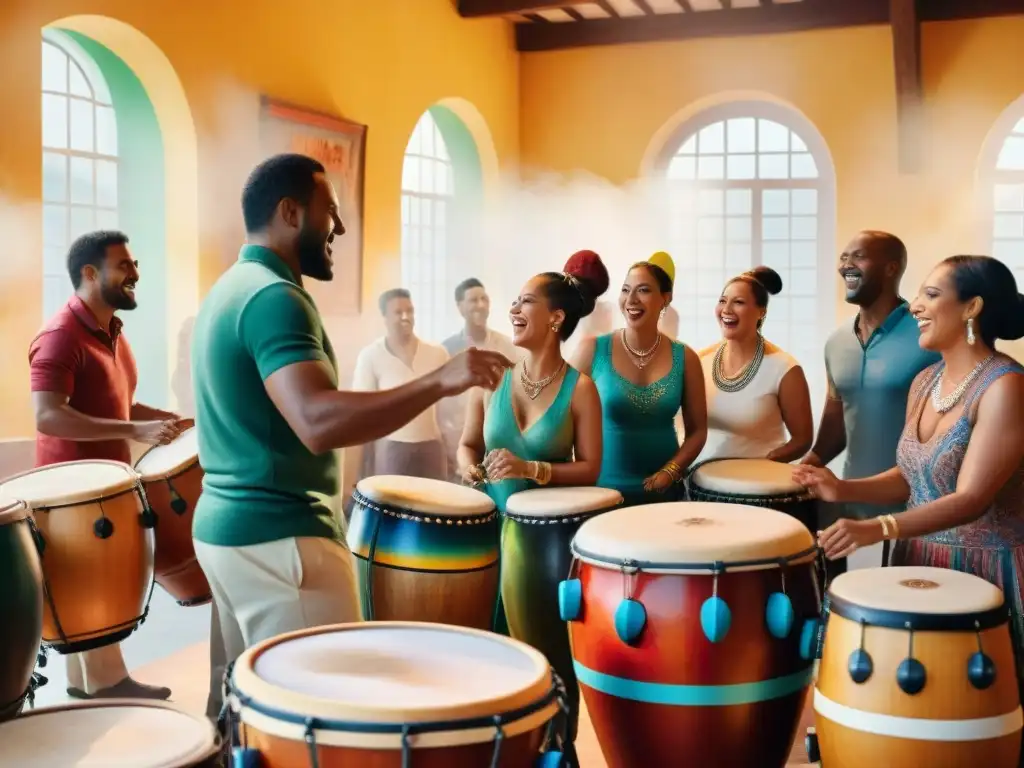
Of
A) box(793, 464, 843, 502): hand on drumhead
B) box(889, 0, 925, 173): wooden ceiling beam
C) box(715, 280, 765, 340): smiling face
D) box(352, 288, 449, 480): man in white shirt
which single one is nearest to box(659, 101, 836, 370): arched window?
box(889, 0, 925, 173): wooden ceiling beam

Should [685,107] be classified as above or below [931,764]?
above

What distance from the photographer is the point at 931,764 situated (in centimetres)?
259

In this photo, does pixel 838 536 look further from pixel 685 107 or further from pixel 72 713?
pixel 685 107

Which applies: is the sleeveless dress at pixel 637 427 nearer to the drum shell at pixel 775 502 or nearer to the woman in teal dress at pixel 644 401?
the woman in teal dress at pixel 644 401

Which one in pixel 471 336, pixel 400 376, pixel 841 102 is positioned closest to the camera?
pixel 400 376

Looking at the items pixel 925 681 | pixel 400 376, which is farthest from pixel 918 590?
pixel 400 376

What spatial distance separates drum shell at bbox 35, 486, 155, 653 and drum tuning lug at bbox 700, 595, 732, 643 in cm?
185

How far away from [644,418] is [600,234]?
6.64 m

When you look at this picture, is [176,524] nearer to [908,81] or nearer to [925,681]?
[925,681]

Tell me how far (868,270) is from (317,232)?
2.60 metres

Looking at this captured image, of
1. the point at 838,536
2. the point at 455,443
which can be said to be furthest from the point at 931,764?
the point at 455,443

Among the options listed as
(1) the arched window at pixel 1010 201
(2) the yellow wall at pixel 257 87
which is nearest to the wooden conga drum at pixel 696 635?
(2) the yellow wall at pixel 257 87

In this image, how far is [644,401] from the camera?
4.16 meters

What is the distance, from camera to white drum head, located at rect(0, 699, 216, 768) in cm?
186
